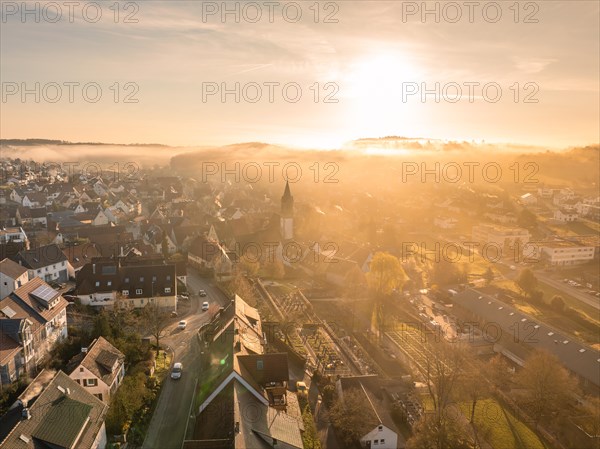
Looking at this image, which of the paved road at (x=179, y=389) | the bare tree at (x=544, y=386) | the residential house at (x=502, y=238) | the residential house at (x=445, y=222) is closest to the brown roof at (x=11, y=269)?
the paved road at (x=179, y=389)

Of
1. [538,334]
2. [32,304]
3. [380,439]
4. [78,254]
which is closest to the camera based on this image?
[380,439]

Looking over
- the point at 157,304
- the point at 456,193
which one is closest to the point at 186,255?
the point at 157,304

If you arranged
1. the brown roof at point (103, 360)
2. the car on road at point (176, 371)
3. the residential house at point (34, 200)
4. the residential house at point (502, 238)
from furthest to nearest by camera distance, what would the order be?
the residential house at point (34, 200) < the residential house at point (502, 238) < the car on road at point (176, 371) < the brown roof at point (103, 360)

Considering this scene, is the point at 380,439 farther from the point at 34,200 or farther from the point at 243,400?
the point at 34,200

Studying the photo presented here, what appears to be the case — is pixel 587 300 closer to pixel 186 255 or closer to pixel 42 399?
pixel 186 255

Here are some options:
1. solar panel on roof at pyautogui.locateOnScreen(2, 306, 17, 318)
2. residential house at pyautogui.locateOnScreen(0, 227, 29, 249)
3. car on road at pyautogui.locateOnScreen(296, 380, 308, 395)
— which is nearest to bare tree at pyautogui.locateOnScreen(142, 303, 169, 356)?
solar panel on roof at pyautogui.locateOnScreen(2, 306, 17, 318)

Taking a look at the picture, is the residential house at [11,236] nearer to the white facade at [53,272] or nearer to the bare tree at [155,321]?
the white facade at [53,272]

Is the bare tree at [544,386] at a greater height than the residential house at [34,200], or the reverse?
the residential house at [34,200]

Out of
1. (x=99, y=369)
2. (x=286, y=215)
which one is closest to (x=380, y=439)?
(x=99, y=369)
